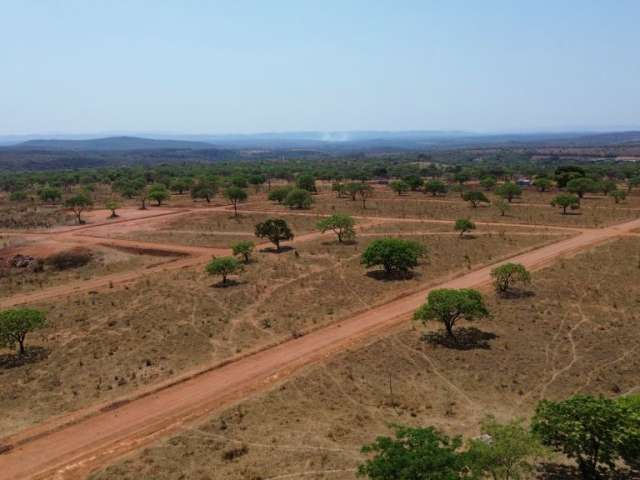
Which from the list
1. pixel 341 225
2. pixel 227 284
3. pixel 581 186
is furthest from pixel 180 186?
pixel 581 186

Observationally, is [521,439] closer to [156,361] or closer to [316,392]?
[316,392]

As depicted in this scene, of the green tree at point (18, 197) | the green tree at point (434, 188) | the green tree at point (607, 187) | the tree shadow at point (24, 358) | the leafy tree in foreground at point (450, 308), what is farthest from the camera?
the green tree at point (18, 197)

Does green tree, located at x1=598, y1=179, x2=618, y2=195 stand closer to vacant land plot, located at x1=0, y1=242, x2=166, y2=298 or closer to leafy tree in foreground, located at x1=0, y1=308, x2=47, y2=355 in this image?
vacant land plot, located at x1=0, y1=242, x2=166, y2=298

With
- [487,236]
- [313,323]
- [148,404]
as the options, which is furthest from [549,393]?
[487,236]

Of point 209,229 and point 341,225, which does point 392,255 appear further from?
point 209,229

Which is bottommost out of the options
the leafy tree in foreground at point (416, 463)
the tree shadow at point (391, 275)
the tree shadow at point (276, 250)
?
the tree shadow at point (276, 250)

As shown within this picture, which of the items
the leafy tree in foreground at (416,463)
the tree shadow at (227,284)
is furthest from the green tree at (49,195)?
the leafy tree in foreground at (416,463)

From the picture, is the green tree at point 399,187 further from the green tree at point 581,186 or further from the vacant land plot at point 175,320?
the vacant land plot at point 175,320
